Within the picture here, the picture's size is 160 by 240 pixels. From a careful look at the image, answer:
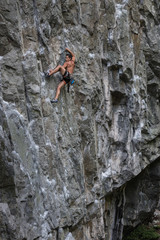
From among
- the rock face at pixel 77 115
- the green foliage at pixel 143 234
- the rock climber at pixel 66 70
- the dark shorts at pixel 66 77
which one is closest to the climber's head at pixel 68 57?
the rock climber at pixel 66 70

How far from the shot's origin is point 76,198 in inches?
279

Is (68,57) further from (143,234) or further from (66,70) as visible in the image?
(143,234)

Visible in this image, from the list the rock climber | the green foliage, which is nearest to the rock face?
the rock climber

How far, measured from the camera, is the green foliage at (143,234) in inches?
503

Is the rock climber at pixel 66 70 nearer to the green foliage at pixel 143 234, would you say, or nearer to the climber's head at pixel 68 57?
the climber's head at pixel 68 57

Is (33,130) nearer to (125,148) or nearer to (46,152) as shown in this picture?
(46,152)

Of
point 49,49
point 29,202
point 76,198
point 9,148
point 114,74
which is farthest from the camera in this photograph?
point 114,74

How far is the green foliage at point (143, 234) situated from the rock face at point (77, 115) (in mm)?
662

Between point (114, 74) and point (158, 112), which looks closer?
point (114, 74)

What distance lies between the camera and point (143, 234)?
42.5 ft

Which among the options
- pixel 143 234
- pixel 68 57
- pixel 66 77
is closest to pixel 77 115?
pixel 66 77

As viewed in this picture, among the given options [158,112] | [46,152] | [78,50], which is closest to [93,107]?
[78,50]

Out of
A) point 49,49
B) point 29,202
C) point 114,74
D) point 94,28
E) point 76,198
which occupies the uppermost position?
point 94,28

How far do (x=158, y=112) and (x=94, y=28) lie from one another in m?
5.34
